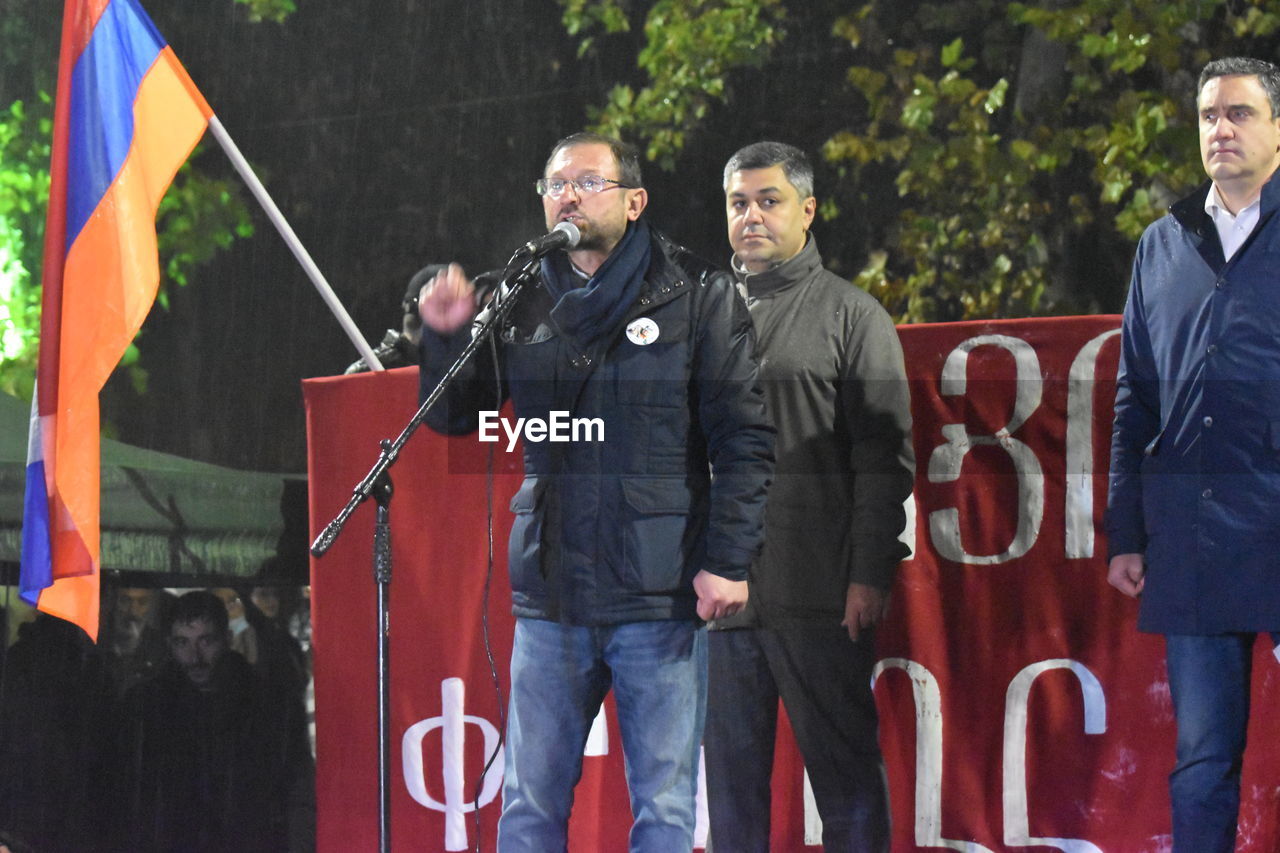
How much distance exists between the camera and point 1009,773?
421cm

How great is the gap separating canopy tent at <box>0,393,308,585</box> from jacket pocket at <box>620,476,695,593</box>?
90.2 inches

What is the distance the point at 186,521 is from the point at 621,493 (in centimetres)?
239

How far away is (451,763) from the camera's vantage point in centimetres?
480

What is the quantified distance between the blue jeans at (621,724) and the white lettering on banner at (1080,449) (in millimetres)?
1317

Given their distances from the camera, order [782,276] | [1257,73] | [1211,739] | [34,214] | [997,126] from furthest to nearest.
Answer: [34,214]
[997,126]
[782,276]
[1257,73]
[1211,739]

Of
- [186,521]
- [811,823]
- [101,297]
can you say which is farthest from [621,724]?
[186,521]

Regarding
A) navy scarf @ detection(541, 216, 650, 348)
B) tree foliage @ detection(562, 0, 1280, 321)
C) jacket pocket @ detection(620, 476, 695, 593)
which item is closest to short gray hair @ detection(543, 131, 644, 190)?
navy scarf @ detection(541, 216, 650, 348)

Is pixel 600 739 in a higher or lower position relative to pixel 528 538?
lower

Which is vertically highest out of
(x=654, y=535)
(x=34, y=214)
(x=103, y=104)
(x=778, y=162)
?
(x=34, y=214)

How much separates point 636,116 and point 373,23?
2.64 metres

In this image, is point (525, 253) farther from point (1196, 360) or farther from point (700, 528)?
point (1196, 360)

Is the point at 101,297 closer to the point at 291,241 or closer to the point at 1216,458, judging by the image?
the point at 291,241

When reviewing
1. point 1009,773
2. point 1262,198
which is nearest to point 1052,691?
point 1009,773

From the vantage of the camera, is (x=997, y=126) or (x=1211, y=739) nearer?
(x=1211, y=739)
